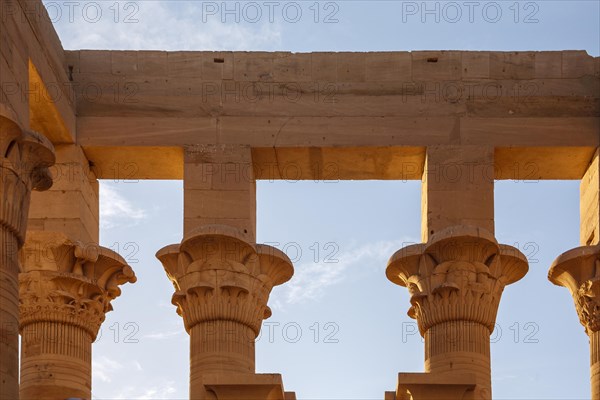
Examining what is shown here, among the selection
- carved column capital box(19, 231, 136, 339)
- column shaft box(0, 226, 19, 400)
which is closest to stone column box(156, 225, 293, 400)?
carved column capital box(19, 231, 136, 339)

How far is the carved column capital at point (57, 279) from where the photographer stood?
135 feet

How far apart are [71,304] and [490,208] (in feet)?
27.0

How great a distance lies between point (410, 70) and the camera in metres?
42.2

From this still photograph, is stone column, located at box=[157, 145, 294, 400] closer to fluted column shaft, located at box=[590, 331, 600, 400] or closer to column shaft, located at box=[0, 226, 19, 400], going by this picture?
column shaft, located at box=[0, 226, 19, 400]

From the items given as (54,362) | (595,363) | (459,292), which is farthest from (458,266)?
(54,362)

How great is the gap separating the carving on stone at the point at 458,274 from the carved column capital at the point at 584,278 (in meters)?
0.89

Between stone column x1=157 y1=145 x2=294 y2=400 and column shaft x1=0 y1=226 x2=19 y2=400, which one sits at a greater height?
stone column x1=157 y1=145 x2=294 y2=400

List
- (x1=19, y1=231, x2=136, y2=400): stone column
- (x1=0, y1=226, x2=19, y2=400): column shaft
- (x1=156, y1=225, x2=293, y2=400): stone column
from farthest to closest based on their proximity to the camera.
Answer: (x1=19, y1=231, x2=136, y2=400): stone column, (x1=156, y1=225, x2=293, y2=400): stone column, (x1=0, y1=226, x2=19, y2=400): column shaft

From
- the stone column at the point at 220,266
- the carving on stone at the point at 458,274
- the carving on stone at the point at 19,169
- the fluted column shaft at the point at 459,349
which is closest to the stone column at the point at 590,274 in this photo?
the carving on stone at the point at 458,274

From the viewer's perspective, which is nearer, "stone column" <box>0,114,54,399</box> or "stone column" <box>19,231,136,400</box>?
"stone column" <box>0,114,54,399</box>

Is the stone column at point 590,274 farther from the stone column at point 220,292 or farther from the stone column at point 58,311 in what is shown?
the stone column at point 58,311

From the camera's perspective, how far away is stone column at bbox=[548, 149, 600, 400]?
134 feet

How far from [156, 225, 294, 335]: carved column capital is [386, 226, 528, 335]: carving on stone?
2.70 metres

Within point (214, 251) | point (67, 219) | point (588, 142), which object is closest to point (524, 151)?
point (588, 142)
